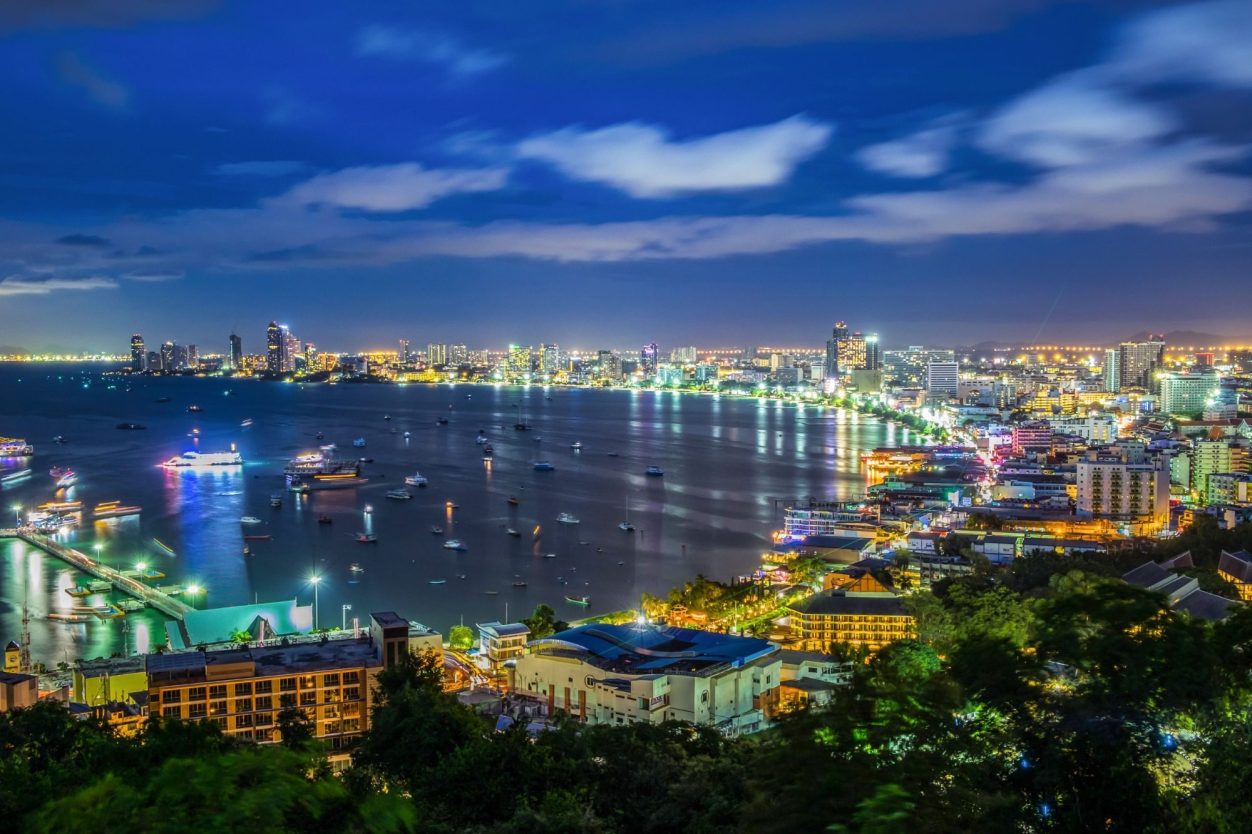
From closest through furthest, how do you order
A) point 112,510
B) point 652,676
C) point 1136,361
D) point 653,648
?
point 652,676 < point 653,648 < point 112,510 < point 1136,361

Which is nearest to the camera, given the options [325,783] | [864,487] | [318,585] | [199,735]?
[325,783]

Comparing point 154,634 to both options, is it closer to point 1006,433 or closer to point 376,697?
point 376,697

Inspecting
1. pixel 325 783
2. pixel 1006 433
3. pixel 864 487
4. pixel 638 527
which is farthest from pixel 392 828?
pixel 1006 433

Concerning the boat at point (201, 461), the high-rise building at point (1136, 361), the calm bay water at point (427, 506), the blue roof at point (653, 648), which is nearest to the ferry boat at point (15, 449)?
the calm bay water at point (427, 506)

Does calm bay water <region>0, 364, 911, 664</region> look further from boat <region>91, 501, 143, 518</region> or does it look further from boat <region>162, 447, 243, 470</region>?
boat <region>162, 447, 243, 470</region>

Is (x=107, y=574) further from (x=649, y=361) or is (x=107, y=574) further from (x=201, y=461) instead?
(x=649, y=361)

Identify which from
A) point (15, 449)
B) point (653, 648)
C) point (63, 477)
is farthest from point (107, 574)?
point (15, 449)
